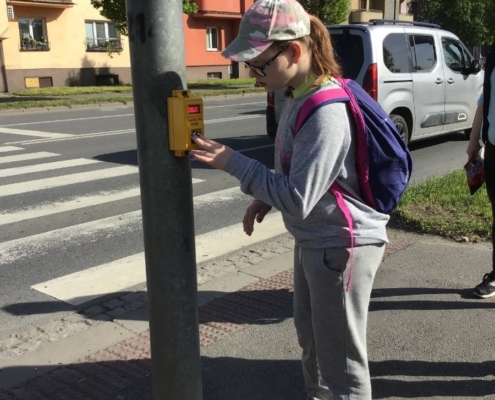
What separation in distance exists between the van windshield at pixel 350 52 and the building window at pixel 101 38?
914 inches

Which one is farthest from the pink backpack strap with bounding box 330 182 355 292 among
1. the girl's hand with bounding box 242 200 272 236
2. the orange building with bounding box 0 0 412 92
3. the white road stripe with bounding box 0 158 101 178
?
the orange building with bounding box 0 0 412 92

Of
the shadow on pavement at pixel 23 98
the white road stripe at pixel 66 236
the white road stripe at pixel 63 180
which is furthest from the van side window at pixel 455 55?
the shadow on pavement at pixel 23 98

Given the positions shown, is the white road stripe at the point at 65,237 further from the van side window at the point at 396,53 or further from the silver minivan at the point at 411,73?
the van side window at the point at 396,53

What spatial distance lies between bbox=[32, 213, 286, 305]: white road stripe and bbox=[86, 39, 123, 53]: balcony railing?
85.2 ft

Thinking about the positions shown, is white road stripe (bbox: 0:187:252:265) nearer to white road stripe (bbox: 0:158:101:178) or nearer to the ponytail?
white road stripe (bbox: 0:158:101:178)

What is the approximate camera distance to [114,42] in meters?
30.6

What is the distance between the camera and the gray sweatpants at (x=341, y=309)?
7.25 feet

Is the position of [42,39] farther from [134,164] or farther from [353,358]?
[353,358]

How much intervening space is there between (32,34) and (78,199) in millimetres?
23527

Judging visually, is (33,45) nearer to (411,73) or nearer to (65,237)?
(411,73)

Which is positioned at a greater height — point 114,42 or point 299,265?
point 114,42

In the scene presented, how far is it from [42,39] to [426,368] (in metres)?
28.2

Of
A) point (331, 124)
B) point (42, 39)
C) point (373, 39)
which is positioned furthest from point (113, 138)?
point (42, 39)

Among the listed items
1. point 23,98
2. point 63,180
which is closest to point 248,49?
point 63,180
